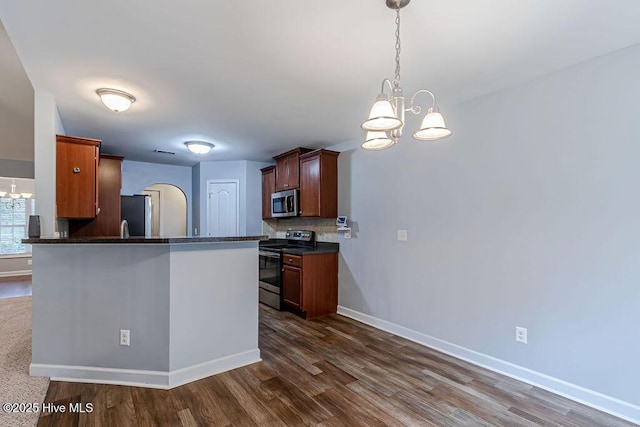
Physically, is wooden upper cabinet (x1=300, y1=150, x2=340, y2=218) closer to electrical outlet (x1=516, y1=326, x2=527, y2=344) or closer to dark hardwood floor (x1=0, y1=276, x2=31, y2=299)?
electrical outlet (x1=516, y1=326, x2=527, y2=344)

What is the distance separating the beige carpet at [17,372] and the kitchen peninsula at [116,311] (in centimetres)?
13

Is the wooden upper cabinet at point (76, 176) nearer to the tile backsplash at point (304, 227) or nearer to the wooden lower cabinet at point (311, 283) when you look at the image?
the wooden lower cabinet at point (311, 283)

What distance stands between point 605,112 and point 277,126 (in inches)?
118

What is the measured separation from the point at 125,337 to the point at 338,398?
173cm

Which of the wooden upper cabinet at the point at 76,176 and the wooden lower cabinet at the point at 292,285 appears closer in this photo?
the wooden upper cabinet at the point at 76,176

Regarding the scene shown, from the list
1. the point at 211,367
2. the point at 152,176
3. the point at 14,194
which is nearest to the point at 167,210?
the point at 152,176

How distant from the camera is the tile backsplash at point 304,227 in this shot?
4746mm

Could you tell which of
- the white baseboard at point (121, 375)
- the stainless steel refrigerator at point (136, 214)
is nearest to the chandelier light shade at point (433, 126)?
the white baseboard at point (121, 375)

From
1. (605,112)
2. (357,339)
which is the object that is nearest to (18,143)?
(357,339)

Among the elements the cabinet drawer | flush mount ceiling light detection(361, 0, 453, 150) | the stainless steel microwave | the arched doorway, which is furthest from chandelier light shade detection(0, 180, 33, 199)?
flush mount ceiling light detection(361, 0, 453, 150)

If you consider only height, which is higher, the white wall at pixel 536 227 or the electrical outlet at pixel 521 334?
the white wall at pixel 536 227

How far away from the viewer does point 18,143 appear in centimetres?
540

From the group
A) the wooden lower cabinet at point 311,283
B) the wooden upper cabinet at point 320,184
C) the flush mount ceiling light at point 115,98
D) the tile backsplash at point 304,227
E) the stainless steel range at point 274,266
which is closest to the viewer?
the flush mount ceiling light at point 115,98

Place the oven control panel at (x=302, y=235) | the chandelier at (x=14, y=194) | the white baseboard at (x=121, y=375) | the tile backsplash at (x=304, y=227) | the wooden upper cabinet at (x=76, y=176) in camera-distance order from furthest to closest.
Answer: the chandelier at (x=14, y=194)
the oven control panel at (x=302, y=235)
the tile backsplash at (x=304, y=227)
the wooden upper cabinet at (x=76, y=176)
the white baseboard at (x=121, y=375)
